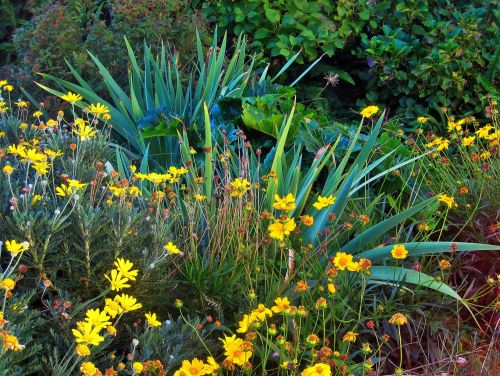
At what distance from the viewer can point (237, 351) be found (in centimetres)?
214

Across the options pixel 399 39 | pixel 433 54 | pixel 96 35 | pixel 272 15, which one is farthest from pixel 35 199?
pixel 399 39

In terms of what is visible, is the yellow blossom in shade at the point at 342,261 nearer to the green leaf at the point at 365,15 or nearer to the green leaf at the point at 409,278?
the green leaf at the point at 409,278

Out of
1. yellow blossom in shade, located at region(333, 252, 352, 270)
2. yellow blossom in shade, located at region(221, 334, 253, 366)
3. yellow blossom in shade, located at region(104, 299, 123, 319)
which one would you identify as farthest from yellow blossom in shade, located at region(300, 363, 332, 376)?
yellow blossom in shade, located at region(104, 299, 123, 319)

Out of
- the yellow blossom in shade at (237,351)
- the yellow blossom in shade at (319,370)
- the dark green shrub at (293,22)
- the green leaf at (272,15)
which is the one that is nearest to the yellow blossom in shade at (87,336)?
the yellow blossom in shade at (237,351)

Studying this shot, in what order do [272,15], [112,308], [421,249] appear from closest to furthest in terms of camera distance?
[112,308] < [421,249] < [272,15]

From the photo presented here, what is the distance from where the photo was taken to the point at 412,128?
5141 millimetres

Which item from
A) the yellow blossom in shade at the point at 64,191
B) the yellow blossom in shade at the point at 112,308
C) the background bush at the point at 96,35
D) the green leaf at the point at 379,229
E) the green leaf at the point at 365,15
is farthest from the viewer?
the green leaf at the point at 365,15

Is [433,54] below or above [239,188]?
below

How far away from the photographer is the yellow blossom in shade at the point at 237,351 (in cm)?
211

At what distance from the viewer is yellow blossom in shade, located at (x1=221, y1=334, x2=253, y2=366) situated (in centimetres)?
211

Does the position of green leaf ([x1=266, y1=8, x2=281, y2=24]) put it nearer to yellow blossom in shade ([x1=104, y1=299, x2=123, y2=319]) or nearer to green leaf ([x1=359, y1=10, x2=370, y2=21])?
green leaf ([x1=359, y1=10, x2=370, y2=21])

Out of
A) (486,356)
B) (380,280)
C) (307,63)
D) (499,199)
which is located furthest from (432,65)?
(486,356)

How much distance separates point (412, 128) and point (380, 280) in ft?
7.48

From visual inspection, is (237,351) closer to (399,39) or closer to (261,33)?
(261,33)
